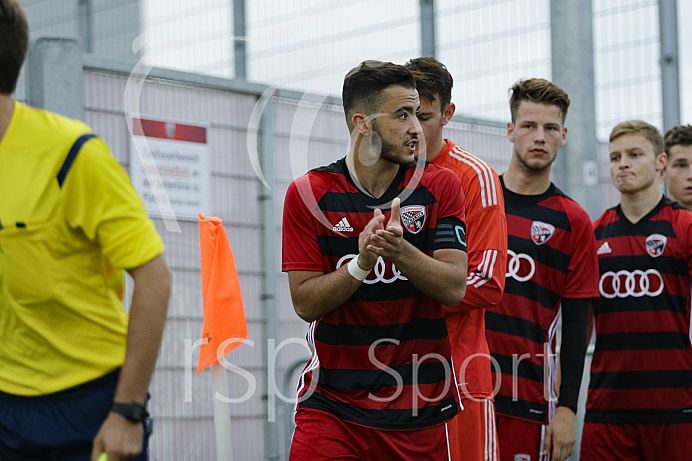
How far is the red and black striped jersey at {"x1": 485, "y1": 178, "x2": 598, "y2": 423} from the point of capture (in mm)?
4828

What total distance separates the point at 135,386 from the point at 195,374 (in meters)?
4.21

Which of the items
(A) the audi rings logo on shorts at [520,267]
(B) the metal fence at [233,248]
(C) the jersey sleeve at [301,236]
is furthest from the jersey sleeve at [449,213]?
(B) the metal fence at [233,248]

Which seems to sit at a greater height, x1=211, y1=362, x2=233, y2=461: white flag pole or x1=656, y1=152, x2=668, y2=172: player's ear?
x1=656, y1=152, x2=668, y2=172: player's ear

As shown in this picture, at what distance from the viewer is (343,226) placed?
147 inches

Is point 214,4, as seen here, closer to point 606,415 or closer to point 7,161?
point 606,415

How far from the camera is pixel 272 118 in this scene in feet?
23.8

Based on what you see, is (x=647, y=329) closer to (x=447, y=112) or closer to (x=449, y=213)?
(x=447, y=112)

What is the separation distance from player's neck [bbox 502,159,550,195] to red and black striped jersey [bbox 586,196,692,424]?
2.91 ft

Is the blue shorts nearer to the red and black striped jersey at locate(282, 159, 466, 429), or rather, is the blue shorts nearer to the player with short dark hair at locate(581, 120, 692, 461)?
the red and black striped jersey at locate(282, 159, 466, 429)

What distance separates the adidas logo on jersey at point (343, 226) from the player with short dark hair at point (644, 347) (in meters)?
2.48

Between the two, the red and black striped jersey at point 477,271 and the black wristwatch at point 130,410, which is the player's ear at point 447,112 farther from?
the black wristwatch at point 130,410

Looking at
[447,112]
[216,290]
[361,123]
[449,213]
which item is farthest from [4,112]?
[216,290]

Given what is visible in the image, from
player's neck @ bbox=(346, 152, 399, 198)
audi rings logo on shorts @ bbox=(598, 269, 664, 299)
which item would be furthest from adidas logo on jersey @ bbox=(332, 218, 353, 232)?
audi rings logo on shorts @ bbox=(598, 269, 664, 299)

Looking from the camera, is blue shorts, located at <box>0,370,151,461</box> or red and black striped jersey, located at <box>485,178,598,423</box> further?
red and black striped jersey, located at <box>485,178,598,423</box>
